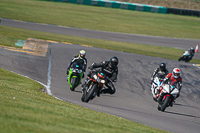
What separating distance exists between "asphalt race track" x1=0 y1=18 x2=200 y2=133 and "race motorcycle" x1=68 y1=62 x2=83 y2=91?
0.33m

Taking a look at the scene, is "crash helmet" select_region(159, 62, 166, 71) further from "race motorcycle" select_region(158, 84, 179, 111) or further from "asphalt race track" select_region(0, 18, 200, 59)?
"asphalt race track" select_region(0, 18, 200, 59)

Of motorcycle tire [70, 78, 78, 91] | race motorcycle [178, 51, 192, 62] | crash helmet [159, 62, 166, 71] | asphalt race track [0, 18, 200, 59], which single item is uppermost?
crash helmet [159, 62, 166, 71]

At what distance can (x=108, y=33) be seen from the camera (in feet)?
118

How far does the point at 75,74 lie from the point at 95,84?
9.21ft

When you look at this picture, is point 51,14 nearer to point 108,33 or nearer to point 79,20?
point 79,20

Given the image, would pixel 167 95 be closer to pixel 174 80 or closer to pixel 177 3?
pixel 174 80

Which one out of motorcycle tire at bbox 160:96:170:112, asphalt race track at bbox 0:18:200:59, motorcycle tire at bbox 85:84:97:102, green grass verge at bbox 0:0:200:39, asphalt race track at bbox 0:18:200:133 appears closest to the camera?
asphalt race track at bbox 0:18:200:133

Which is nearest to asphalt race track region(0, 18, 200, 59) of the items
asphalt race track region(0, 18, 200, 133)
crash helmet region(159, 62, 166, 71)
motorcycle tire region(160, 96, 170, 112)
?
asphalt race track region(0, 18, 200, 133)

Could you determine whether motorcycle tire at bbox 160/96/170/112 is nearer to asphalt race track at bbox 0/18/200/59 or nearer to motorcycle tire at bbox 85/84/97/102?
motorcycle tire at bbox 85/84/97/102

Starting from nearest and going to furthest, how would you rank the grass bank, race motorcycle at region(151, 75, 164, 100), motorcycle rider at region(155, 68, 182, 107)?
motorcycle rider at region(155, 68, 182, 107), race motorcycle at region(151, 75, 164, 100), the grass bank

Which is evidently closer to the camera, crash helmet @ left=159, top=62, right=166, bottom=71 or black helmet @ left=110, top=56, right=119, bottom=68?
black helmet @ left=110, top=56, right=119, bottom=68

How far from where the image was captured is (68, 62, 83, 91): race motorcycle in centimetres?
1350

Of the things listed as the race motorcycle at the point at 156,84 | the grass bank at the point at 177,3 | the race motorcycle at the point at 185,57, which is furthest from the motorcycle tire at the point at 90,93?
the grass bank at the point at 177,3

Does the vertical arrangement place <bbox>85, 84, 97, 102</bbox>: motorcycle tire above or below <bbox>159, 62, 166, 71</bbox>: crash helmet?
below
